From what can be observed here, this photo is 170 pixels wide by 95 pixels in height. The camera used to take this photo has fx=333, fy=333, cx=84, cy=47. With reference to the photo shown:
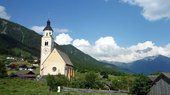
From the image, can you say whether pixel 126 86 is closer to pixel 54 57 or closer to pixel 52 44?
pixel 54 57

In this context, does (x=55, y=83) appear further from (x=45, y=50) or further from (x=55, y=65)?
(x=45, y=50)

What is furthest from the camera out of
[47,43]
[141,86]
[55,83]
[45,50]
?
[47,43]

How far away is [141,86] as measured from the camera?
64125 mm

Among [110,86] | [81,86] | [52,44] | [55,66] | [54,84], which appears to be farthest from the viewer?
[52,44]

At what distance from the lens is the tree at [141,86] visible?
63469mm

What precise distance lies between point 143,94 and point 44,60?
162 ft

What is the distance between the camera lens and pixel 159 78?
207 ft

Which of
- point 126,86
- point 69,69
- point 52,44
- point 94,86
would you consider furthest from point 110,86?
point 52,44

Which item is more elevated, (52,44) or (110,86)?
(52,44)

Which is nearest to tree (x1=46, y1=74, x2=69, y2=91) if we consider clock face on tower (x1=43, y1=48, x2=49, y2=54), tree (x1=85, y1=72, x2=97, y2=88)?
tree (x1=85, y1=72, x2=97, y2=88)

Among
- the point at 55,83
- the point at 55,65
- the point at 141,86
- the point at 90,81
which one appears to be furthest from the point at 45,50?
the point at 141,86

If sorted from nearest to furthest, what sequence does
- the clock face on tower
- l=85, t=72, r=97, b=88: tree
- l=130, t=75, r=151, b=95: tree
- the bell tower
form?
l=130, t=75, r=151, b=95: tree < l=85, t=72, r=97, b=88: tree < the bell tower < the clock face on tower

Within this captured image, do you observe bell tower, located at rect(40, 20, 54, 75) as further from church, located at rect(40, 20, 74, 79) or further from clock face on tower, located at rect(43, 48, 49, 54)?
church, located at rect(40, 20, 74, 79)

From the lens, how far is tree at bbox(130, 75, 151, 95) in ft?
208
